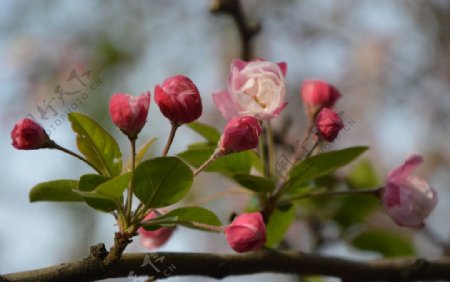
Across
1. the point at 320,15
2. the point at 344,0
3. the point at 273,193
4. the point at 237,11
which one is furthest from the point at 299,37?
the point at 273,193

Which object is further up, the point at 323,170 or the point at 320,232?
the point at 323,170

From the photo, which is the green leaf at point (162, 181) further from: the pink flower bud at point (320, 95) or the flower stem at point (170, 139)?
the pink flower bud at point (320, 95)

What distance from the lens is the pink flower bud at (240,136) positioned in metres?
0.82

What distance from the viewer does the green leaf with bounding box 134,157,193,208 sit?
759mm

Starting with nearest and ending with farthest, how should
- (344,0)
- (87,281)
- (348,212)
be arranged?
1. (87,281)
2. (348,212)
3. (344,0)

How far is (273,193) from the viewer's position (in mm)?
999

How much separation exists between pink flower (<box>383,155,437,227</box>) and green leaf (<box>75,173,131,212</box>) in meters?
0.45

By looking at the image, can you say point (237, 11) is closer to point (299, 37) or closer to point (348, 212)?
point (348, 212)

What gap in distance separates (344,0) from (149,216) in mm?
4648

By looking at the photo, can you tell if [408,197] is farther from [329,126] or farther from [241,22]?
[241,22]

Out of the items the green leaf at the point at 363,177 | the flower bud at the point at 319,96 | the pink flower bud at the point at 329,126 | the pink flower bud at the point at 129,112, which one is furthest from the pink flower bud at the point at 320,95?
the green leaf at the point at 363,177

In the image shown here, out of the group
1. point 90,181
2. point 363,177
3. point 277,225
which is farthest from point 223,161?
point 363,177


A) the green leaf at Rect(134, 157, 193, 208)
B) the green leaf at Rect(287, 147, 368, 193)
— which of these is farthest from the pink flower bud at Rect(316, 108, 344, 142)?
the green leaf at Rect(134, 157, 193, 208)

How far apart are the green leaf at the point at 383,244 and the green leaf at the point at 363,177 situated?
0.12 metres
